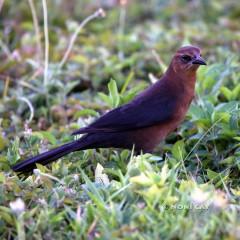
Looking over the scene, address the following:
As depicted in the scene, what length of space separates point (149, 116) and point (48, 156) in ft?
2.69

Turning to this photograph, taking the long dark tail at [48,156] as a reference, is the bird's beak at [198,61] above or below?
above

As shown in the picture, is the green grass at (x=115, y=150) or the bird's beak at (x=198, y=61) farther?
the bird's beak at (x=198, y=61)

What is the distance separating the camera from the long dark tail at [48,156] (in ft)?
14.0

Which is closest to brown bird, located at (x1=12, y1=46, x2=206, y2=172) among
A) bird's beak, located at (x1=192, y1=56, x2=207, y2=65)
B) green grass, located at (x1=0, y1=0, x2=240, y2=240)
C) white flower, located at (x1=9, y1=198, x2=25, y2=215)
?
bird's beak, located at (x1=192, y1=56, x2=207, y2=65)

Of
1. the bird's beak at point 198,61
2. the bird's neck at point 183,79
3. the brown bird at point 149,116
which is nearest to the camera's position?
the brown bird at point 149,116

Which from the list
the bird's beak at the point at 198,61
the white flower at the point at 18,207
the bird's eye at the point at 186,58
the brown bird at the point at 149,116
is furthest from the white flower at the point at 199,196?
the bird's eye at the point at 186,58

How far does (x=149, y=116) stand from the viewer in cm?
470

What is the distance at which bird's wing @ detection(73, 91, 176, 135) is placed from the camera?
4602 millimetres

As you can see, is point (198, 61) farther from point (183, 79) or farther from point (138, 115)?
point (138, 115)

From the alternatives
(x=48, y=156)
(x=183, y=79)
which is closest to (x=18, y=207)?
(x=48, y=156)

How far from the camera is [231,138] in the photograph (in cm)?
453

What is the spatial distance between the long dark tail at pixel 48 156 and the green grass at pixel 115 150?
0.33 feet

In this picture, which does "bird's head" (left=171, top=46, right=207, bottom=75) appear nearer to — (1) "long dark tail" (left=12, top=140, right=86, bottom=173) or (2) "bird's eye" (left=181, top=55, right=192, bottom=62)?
(2) "bird's eye" (left=181, top=55, right=192, bottom=62)

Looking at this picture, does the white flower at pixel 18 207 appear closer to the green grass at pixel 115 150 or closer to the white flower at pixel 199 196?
the green grass at pixel 115 150
